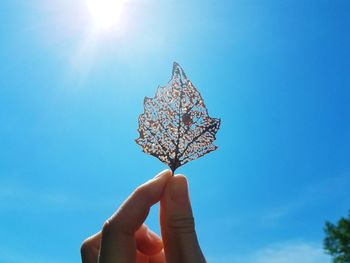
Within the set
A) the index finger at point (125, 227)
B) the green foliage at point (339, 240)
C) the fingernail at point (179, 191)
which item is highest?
the green foliage at point (339, 240)

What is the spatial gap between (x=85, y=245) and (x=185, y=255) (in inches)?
67.1

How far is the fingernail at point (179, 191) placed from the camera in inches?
205

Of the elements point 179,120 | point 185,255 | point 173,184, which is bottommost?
point 185,255

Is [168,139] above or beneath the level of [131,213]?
above

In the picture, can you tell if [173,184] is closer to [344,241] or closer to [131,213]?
[131,213]

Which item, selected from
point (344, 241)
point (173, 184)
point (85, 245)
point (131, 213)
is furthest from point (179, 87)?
point (344, 241)

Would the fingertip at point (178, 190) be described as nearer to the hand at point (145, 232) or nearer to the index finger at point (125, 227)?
the hand at point (145, 232)

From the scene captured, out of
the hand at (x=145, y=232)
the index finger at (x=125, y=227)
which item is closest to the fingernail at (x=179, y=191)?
the hand at (x=145, y=232)

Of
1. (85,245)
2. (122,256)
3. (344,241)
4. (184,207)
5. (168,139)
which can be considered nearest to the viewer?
(122,256)

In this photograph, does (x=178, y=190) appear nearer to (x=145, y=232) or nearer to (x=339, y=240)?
(x=145, y=232)

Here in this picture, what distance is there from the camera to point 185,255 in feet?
15.8

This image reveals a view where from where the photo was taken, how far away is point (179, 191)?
5.25 meters

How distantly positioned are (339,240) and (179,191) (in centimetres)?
3733

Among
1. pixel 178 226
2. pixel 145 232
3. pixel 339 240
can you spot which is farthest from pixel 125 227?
pixel 339 240
